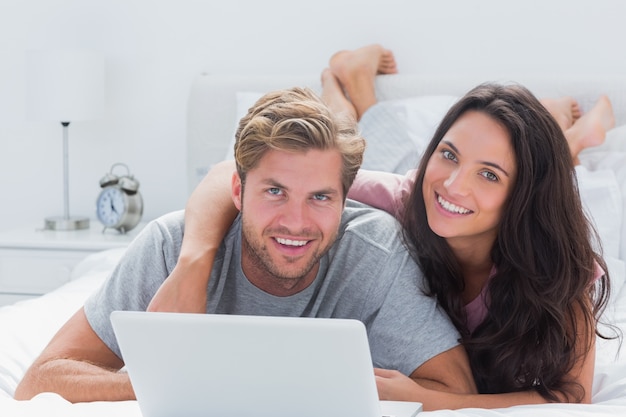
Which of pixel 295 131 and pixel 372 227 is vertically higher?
pixel 295 131

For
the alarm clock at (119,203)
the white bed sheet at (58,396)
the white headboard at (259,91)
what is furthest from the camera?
the alarm clock at (119,203)

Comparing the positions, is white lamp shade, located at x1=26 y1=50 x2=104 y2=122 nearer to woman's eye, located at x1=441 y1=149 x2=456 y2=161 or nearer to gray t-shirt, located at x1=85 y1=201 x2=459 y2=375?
gray t-shirt, located at x1=85 y1=201 x2=459 y2=375

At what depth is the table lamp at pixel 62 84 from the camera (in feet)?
9.96

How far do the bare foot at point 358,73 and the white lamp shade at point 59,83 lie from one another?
0.84m

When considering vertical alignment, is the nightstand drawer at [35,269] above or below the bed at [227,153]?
below

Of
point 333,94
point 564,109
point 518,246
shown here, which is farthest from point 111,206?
point 518,246

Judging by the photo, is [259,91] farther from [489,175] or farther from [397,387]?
[397,387]


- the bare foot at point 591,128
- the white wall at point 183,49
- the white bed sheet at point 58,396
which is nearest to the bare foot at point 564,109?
the bare foot at point 591,128

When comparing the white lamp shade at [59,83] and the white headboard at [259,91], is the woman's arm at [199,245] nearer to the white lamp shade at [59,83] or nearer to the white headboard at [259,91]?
the white headboard at [259,91]

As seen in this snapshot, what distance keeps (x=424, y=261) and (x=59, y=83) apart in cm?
180

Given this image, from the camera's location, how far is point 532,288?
160 cm

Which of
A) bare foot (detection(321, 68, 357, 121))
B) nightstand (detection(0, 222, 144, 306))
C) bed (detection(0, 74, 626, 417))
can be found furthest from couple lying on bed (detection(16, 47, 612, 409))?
nightstand (detection(0, 222, 144, 306))

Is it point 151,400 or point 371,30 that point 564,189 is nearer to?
point 151,400

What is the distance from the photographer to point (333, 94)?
2838mm
